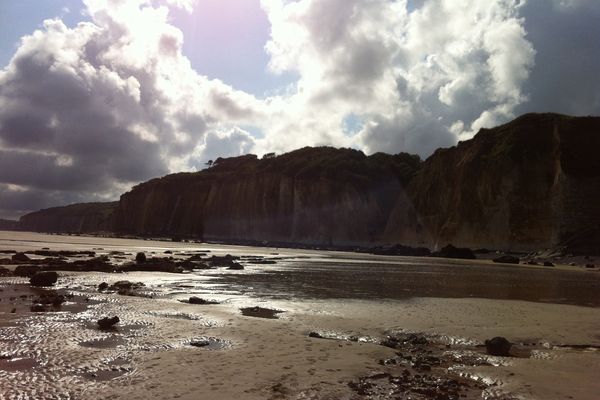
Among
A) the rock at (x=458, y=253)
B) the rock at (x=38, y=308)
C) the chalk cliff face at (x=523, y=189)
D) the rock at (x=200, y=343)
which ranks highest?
the chalk cliff face at (x=523, y=189)

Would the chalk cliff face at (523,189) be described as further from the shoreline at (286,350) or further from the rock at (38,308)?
the rock at (38,308)

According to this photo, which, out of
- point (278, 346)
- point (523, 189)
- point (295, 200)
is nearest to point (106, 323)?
point (278, 346)

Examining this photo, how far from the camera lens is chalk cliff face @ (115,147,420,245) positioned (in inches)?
4609

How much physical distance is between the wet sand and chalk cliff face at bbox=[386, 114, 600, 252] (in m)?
49.6

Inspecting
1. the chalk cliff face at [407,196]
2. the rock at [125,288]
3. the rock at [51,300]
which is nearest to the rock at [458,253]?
the chalk cliff face at [407,196]

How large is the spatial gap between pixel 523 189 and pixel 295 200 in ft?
211

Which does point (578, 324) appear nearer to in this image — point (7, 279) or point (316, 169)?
point (7, 279)

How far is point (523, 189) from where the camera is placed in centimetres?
6862

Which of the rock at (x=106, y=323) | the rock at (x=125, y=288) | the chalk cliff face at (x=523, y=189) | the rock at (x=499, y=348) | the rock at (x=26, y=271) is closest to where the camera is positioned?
the rock at (x=499, y=348)

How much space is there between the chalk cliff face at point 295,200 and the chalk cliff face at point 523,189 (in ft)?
93.1

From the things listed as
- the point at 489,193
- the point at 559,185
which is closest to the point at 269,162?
the point at 489,193

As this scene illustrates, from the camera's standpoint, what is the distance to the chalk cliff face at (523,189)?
196 ft

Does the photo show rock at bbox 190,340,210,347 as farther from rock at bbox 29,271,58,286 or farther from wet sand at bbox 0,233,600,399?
rock at bbox 29,271,58,286

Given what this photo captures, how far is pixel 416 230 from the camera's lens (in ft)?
310
